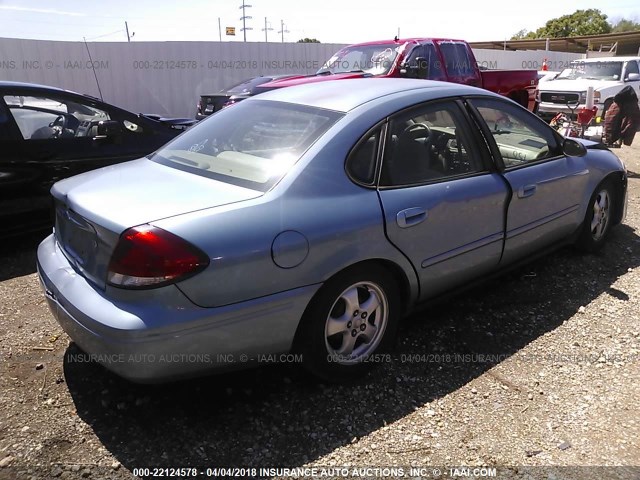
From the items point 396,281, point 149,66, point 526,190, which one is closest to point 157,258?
point 396,281

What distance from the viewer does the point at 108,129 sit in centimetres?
476

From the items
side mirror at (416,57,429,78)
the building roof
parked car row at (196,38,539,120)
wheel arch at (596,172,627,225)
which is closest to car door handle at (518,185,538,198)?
wheel arch at (596,172,627,225)

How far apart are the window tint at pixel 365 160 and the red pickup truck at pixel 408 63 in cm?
563

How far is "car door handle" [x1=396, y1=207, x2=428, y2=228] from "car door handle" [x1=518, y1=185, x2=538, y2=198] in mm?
932

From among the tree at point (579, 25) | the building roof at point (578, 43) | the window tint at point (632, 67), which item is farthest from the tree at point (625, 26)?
the window tint at point (632, 67)

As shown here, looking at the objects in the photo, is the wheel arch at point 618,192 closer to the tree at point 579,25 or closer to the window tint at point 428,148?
the window tint at point 428,148

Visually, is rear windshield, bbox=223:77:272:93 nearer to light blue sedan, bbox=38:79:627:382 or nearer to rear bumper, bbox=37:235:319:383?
light blue sedan, bbox=38:79:627:382

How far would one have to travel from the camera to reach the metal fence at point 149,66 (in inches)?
480

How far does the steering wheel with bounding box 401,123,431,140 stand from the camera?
2.94m

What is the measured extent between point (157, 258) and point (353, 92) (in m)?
1.58

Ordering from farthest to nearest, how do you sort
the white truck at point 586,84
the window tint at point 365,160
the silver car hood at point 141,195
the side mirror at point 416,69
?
1. the white truck at point 586,84
2. the side mirror at point 416,69
3. the window tint at point 365,160
4. the silver car hood at point 141,195

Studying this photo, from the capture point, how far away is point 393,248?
8.77 ft

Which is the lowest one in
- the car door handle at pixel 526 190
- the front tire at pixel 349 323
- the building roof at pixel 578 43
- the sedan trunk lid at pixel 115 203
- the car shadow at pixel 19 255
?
the car shadow at pixel 19 255

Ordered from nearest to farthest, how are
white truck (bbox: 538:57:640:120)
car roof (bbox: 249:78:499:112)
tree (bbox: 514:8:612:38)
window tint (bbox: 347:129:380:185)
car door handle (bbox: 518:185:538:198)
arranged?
window tint (bbox: 347:129:380:185) → car roof (bbox: 249:78:499:112) → car door handle (bbox: 518:185:538:198) → white truck (bbox: 538:57:640:120) → tree (bbox: 514:8:612:38)
